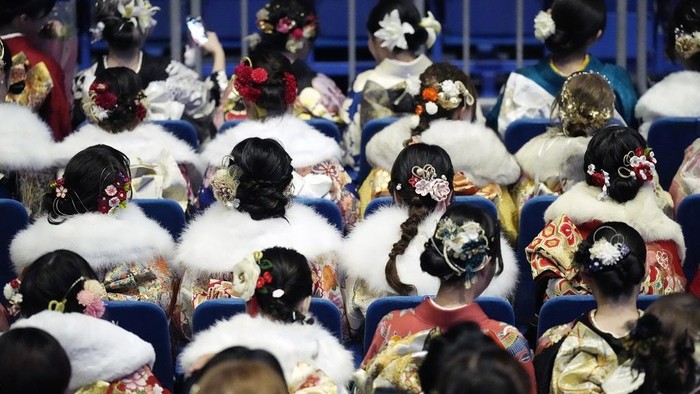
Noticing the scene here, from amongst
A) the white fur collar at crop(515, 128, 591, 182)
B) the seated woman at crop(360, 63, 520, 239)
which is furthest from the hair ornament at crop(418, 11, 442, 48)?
the white fur collar at crop(515, 128, 591, 182)

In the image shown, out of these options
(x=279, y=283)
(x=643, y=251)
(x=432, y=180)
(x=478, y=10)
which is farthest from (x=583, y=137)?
(x=478, y=10)

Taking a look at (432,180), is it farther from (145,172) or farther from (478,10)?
(478,10)

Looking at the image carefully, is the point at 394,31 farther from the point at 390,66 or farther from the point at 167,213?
the point at 167,213

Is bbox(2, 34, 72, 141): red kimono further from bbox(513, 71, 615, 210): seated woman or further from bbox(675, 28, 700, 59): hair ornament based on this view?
bbox(675, 28, 700, 59): hair ornament

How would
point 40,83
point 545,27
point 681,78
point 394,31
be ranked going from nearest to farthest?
1. point 681,78
2. point 40,83
3. point 545,27
4. point 394,31

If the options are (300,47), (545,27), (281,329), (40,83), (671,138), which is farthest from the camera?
(300,47)

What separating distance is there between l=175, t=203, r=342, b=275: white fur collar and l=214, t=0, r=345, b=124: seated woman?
77.7 inches

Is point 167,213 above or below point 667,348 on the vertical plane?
below

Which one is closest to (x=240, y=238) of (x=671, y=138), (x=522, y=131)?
(x=522, y=131)

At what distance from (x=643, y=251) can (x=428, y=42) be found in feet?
9.40

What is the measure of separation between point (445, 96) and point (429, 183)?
3.13 feet

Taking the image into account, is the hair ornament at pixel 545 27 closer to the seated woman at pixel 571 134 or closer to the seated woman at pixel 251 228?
the seated woman at pixel 571 134

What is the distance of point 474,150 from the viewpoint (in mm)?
5207

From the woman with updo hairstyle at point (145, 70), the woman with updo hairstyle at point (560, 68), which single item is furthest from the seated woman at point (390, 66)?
the woman with updo hairstyle at point (145, 70)
